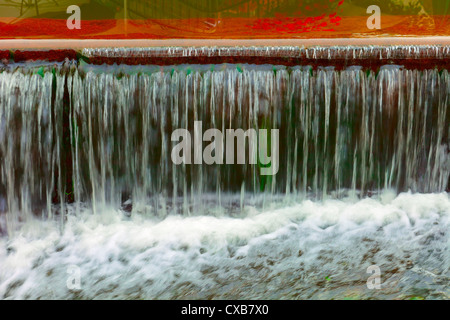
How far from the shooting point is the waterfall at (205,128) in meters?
3.46

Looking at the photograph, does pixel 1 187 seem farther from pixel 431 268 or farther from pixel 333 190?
pixel 431 268

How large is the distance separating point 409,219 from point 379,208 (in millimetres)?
229

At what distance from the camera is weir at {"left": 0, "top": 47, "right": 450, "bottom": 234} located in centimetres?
346

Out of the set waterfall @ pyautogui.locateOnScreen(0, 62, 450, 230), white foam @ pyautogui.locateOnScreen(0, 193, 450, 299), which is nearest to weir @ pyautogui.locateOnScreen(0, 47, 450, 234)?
waterfall @ pyautogui.locateOnScreen(0, 62, 450, 230)

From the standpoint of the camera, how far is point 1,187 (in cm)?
355

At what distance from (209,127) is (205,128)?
0.10 ft

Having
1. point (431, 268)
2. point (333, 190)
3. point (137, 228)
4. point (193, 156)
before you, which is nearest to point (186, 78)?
point (193, 156)

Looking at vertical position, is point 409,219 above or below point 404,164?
below

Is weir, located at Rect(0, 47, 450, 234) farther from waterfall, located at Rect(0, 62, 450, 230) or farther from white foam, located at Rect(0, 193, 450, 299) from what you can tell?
white foam, located at Rect(0, 193, 450, 299)

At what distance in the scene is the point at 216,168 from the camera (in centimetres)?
368

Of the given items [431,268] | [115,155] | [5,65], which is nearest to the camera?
[431,268]

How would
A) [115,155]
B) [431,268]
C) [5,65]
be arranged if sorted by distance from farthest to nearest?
[115,155] → [5,65] → [431,268]

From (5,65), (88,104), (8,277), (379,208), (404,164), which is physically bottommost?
(8,277)

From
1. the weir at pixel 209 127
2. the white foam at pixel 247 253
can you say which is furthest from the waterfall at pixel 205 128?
the white foam at pixel 247 253
